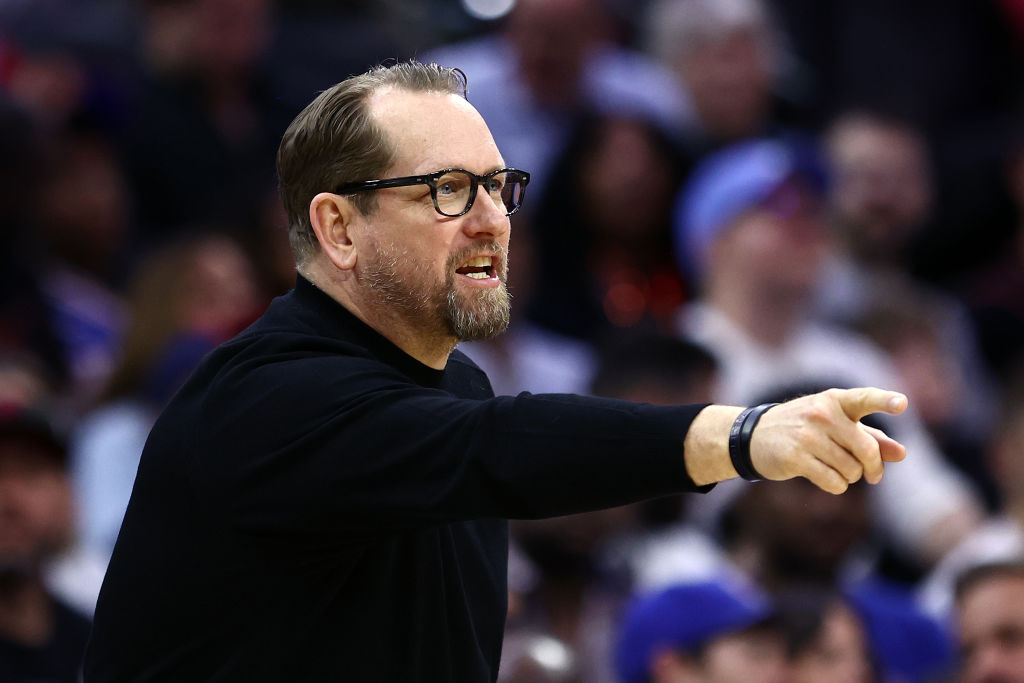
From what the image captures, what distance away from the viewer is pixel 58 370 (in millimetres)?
5887

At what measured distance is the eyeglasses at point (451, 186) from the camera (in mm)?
2680

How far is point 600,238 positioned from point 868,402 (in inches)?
183

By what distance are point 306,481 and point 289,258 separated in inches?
144

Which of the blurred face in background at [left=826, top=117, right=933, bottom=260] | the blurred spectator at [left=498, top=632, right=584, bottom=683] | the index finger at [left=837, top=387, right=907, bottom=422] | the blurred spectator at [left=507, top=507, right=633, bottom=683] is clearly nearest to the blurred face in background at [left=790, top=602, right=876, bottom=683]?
the blurred spectator at [left=498, top=632, right=584, bottom=683]

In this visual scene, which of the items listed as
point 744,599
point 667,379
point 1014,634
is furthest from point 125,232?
point 1014,634

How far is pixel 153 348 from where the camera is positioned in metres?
5.52

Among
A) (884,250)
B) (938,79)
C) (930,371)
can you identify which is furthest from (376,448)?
(938,79)

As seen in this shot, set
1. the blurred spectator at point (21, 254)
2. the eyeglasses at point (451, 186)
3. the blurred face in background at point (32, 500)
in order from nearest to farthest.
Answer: the eyeglasses at point (451, 186), the blurred face in background at point (32, 500), the blurred spectator at point (21, 254)

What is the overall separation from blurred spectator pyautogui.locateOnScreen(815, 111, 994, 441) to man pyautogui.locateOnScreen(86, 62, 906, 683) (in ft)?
13.7

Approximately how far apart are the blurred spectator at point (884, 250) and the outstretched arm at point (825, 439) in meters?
4.63

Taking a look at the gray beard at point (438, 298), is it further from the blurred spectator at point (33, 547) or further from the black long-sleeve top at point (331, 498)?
the blurred spectator at point (33, 547)

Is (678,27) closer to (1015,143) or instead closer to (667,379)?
(1015,143)

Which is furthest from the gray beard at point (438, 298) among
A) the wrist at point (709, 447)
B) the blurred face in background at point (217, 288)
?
the blurred face in background at point (217, 288)

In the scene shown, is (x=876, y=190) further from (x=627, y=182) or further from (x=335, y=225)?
(x=335, y=225)
